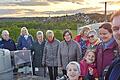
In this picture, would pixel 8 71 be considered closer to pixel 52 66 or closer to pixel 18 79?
pixel 18 79

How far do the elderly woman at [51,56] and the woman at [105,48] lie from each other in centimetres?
321

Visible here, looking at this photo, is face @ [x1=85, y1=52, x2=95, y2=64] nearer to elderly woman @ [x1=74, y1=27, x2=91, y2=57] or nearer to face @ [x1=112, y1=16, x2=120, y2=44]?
elderly woman @ [x1=74, y1=27, x2=91, y2=57]

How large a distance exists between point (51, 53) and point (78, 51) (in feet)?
3.88

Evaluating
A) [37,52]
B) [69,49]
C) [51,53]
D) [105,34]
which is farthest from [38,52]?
[105,34]

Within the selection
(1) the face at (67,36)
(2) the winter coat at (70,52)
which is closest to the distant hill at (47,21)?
(2) the winter coat at (70,52)

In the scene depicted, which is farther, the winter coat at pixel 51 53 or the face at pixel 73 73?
the winter coat at pixel 51 53

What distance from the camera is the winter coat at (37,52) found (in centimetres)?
825

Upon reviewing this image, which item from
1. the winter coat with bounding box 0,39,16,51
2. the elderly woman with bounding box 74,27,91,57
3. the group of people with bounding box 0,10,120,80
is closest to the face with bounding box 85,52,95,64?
the group of people with bounding box 0,10,120,80

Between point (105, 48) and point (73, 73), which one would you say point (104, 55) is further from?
point (73, 73)

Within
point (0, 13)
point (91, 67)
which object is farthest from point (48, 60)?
point (0, 13)

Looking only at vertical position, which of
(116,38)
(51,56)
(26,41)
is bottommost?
(51,56)

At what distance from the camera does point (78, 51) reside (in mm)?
6938

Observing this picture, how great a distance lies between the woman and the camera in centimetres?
422

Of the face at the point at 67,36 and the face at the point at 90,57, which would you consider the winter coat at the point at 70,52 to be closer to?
the face at the point at 67,36
